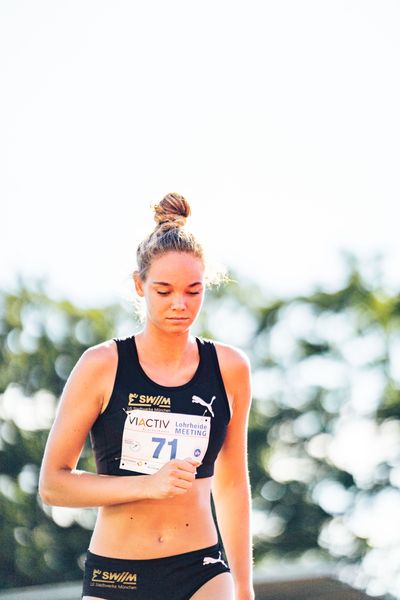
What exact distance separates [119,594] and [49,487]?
40cm

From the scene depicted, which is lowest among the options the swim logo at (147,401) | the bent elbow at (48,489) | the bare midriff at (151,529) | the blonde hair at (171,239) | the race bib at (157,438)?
the bare midriff at (151,529)

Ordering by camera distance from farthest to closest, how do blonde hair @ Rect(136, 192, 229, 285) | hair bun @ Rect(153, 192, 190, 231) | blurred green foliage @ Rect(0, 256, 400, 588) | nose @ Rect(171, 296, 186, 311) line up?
blurred green foliage @ Rect(0, 256, 400, 588), hair bun @ Rect(153, 192, 190, 231), blonde hair @ Rect(136, 192, 229, 285), nose @ Rect(171, 296, 186, 311)

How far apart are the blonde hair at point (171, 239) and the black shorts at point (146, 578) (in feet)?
3.00

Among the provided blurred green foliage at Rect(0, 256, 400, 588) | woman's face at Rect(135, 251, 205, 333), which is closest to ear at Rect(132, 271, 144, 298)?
woman's face at Rect(135, 251, 205, 333)

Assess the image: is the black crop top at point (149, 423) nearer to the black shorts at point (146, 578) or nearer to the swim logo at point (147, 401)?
the swim logo at point (147, 401)

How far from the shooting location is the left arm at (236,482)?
4145mm

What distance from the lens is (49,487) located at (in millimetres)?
3895

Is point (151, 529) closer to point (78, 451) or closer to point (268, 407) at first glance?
point (78, 451)

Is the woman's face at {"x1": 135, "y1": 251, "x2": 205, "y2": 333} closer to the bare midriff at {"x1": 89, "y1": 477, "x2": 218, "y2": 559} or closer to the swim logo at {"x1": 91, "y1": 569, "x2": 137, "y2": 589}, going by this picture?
the bare midriff at {"x1": 89, "y1": 477, "x2": 218, "y2": 559}

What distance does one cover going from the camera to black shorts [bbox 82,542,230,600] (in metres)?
3.90

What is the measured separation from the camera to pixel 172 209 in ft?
14.2

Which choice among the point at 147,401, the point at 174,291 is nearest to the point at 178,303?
the point at 174,291

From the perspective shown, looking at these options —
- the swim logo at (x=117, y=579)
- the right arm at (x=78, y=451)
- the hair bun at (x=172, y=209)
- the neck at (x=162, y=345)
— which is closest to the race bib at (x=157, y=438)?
Answer: the right arm at (x=78, y=451)

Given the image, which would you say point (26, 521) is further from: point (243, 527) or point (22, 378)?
point (243, 527)
